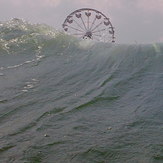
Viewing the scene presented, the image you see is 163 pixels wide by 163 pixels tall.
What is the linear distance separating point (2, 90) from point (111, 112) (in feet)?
8.91

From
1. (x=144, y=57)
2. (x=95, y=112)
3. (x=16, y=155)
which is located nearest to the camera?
(x=16, y=155)

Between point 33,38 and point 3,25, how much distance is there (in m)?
3.43

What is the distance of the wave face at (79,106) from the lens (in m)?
4.53

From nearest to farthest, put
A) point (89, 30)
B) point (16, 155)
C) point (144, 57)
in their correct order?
1. point (16, 155)
2. point (144, 57)
3. point (89, 30)

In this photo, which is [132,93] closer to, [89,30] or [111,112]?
[111,112]

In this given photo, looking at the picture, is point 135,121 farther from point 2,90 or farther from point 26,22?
point 26,22

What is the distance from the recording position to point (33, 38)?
46.8 feet

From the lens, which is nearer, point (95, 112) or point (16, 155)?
point (16, 155)


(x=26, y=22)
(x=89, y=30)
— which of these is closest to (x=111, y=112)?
(x=26, y=22)

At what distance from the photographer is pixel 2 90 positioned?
7.38 metres

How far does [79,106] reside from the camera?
6.51 metres

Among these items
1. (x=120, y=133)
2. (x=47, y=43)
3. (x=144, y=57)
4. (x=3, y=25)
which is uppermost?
(x=3, y=25)

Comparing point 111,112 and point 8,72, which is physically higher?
point 8,72

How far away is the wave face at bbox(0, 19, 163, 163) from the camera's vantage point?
4.53 meters
